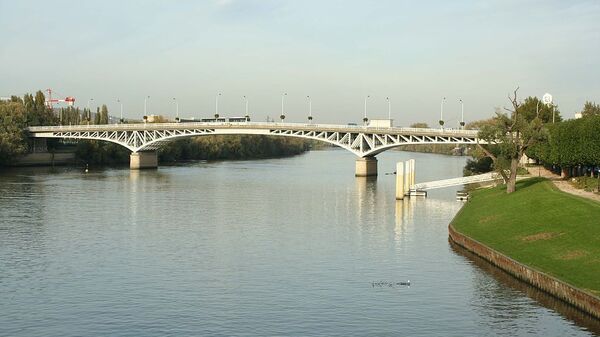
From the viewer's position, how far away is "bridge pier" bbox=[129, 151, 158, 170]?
15750 cm

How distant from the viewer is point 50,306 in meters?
37.0

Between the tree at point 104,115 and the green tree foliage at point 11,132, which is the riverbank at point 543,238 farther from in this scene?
the tree at point 104,115

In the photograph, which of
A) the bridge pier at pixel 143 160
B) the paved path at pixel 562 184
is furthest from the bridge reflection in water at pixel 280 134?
the paved path at pixel 562 184

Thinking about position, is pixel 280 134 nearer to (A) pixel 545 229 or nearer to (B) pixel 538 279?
(A) pixel 545 229

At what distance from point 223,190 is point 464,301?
218 ft

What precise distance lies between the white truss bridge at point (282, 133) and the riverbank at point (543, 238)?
55764mm

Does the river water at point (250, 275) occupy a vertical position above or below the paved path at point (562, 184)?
below

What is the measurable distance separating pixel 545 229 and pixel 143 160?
118563 millimetres

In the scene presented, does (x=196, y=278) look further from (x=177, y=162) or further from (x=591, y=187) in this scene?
(x=177, y=162)

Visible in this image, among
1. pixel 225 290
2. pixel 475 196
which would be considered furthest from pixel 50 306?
pixel 475 196

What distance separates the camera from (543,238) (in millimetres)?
47906

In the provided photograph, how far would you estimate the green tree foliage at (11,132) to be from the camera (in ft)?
478

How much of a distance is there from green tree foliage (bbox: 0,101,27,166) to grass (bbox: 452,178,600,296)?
3848 inches

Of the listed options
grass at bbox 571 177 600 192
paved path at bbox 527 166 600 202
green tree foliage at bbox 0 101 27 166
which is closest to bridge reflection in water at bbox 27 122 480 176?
green tree foliage at bbox 0 101 27 166
